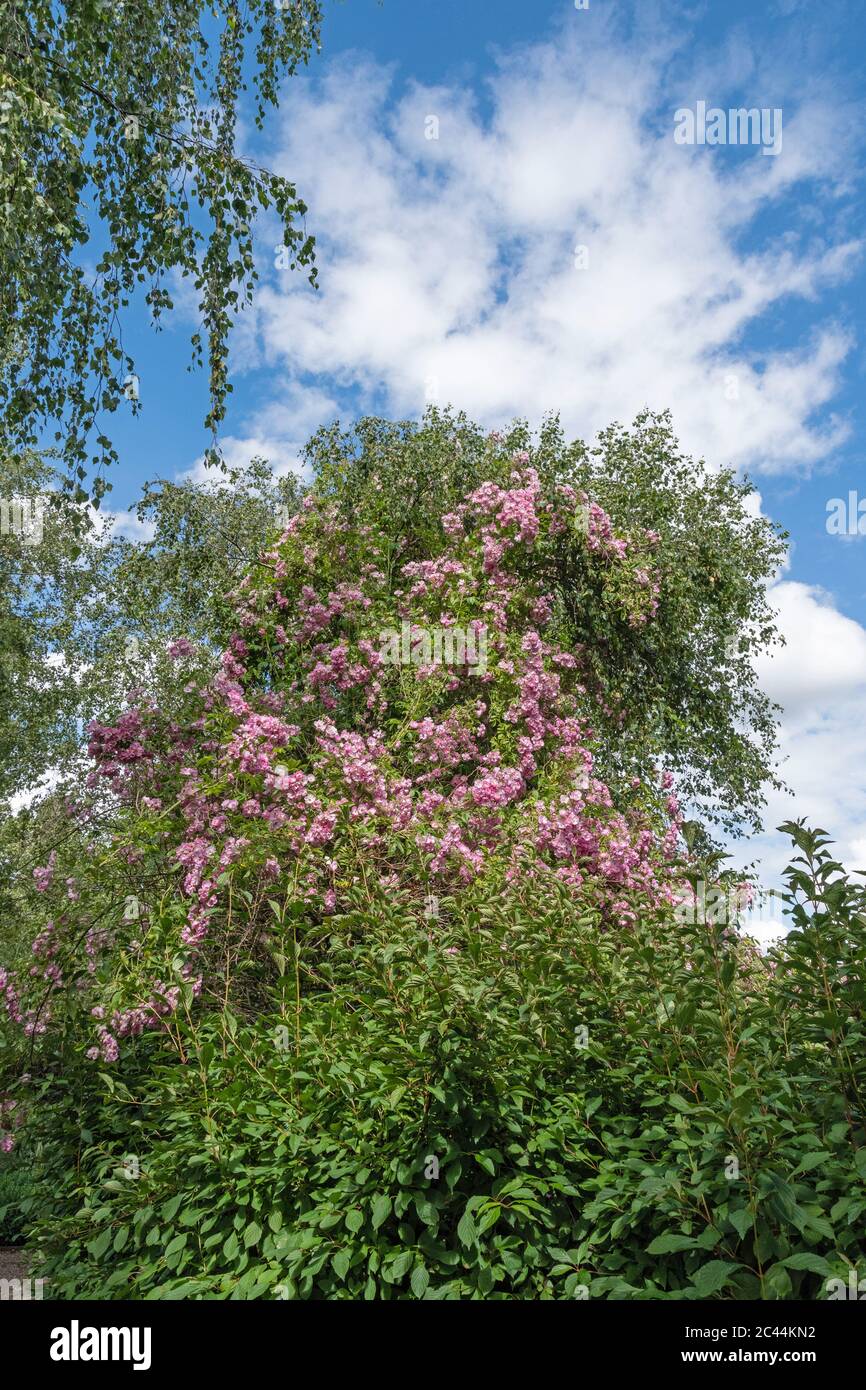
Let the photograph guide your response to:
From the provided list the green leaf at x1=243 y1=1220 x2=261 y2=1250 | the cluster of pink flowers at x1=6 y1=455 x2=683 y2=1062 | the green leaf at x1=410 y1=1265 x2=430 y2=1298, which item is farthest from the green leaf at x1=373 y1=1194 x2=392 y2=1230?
the cluster of pink flowers at x1=6 y1=455 x2=683 y2=1062

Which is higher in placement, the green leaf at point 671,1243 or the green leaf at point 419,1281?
the green leaf at point 671,1243

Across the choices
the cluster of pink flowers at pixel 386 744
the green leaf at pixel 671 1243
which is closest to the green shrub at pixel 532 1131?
the green leaf at pixel 671 1243

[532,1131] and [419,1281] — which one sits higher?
[532,1131]

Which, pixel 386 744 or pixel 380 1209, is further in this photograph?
pixel 386 744

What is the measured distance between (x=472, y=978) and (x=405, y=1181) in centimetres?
72

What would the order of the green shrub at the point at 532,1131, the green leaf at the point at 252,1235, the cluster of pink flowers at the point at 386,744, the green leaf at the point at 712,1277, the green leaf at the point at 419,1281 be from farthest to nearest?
the cluster of pink flowers at the point at 386,744 → the green leaf at the point at 252,1235 → the green leaf at the point at 419,1281 → the green shrub at the point at 532,1131 → the green leaf at the point at 712,1277

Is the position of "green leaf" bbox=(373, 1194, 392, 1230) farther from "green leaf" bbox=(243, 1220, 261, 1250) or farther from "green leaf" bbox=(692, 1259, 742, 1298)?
"green leaf" bbox=(692, 1259, 742, 1298)

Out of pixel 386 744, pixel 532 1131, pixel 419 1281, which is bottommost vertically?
pixel 419 1281

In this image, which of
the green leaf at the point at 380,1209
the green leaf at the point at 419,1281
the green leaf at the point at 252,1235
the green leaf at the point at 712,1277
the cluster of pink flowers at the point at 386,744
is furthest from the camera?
the cluster of pink flowers at the point at 386,744

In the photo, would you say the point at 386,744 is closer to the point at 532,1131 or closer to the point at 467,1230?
the point at 532,1131

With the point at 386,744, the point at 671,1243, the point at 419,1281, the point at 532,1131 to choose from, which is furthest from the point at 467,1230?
the point at 386,744

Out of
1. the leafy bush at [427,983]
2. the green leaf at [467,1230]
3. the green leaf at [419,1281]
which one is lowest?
the green leaf at [419,1281]

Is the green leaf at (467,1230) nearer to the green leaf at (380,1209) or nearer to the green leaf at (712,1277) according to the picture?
the green leaf at (380,1209)
